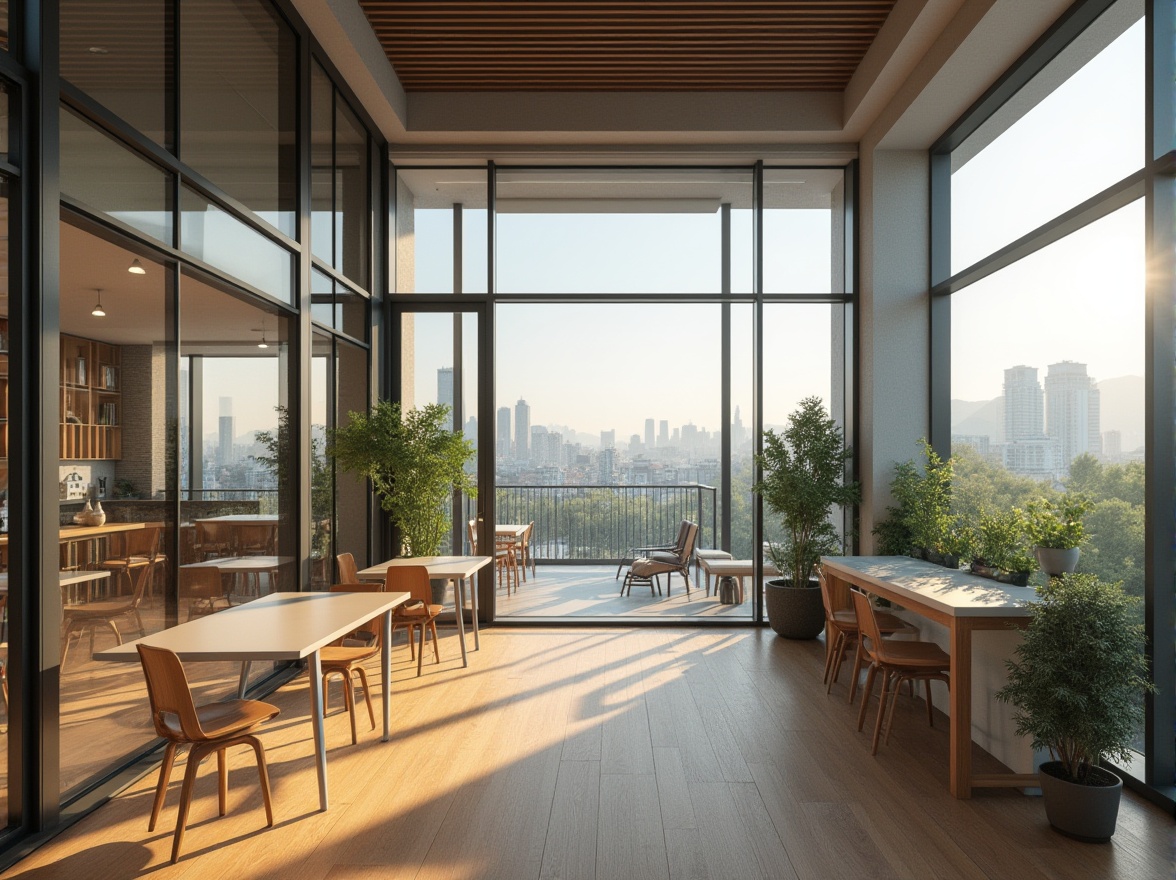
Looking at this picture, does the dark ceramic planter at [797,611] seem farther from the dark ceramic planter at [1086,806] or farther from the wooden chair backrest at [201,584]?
the wooden chair backrest at [201,584]

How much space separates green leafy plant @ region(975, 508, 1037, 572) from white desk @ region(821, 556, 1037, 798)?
0.12 m

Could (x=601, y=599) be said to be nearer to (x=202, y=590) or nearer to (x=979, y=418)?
(x=979, y=418)

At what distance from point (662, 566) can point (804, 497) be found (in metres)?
1.45

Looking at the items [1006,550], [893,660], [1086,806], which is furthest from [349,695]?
[1006,550]

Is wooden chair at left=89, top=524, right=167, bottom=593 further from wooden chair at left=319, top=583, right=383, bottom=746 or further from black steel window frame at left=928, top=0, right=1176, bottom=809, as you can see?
black steel window frame at left=928, top=0, right=1176, bottom=809

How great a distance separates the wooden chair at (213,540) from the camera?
3.98m

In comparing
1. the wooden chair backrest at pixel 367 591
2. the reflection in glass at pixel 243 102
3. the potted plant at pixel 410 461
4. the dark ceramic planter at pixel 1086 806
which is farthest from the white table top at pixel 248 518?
the dark ceramic planter at pixel 1086 806

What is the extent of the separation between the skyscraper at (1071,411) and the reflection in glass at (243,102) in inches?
182

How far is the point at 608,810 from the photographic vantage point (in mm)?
3189

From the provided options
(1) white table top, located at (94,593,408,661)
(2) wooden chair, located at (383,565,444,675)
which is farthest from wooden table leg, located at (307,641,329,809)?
(2) wooden chair, located at (383,565,444,675)

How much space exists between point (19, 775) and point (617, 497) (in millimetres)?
5020

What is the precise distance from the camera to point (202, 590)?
4000 mm

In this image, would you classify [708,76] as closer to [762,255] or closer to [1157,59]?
[762,255]

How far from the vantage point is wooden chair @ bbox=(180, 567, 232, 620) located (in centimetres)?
386
